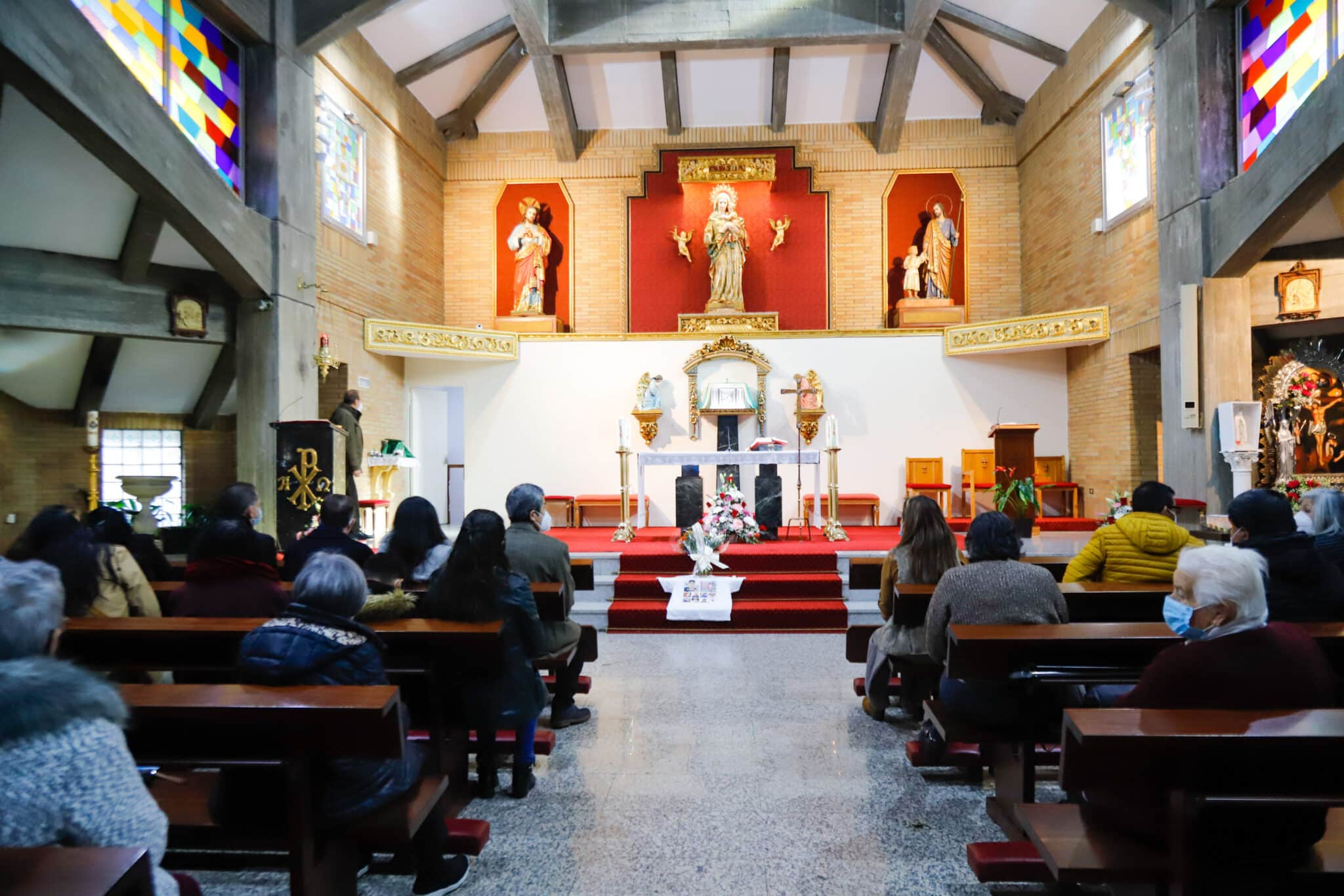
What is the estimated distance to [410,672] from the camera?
2.62 meters

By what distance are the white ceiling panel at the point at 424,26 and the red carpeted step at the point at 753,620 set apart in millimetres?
8199

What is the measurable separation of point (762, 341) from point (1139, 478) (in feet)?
16.8

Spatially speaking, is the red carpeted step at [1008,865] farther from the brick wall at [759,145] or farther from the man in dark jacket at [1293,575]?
the brick wall at [759,145]

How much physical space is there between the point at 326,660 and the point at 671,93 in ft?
40.4

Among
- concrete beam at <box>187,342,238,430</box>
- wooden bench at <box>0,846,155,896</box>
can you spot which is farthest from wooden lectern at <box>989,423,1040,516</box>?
wooden bench at <box>0,846,155,896</box>

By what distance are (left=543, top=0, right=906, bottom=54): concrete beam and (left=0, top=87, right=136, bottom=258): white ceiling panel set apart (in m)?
6.32

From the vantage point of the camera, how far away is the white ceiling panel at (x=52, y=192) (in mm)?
5871

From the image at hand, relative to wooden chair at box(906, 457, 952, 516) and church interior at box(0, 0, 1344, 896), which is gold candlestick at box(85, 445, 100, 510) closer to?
church interior at box(0, 0, 1344, 896)

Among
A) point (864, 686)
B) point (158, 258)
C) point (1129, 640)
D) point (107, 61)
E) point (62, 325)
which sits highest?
point (107, 61)

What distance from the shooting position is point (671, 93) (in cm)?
1269

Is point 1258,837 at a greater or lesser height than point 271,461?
lesser

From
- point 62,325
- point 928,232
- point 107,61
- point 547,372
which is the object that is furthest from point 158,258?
point 928,232

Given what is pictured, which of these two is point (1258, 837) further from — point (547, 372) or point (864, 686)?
point (547, 372)

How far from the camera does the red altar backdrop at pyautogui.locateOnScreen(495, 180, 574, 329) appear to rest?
13.5 meters
